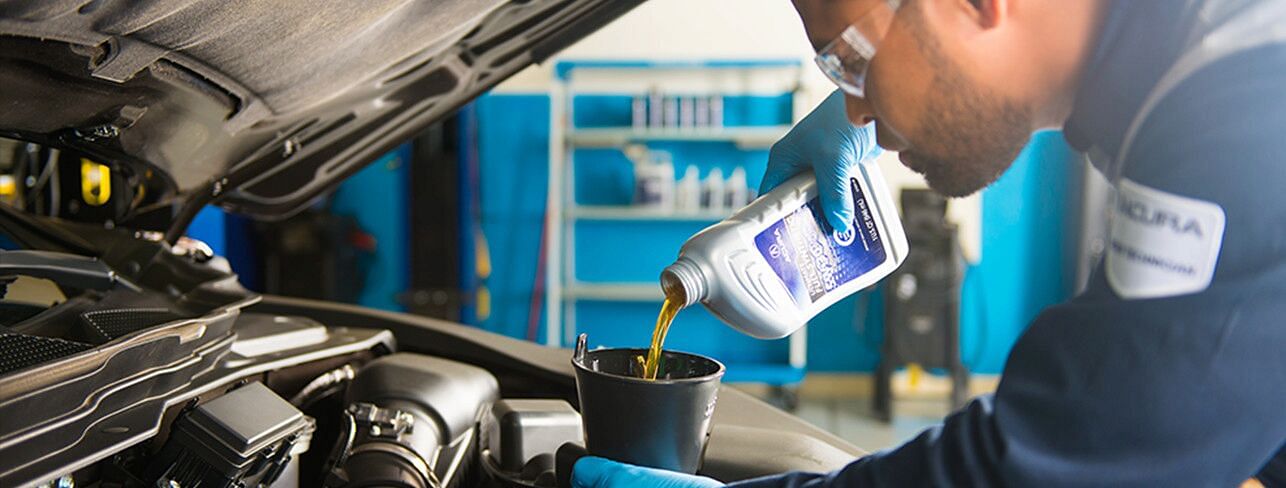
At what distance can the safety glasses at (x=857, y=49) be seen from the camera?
0.72 metres

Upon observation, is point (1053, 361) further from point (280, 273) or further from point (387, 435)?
point (280, 273)

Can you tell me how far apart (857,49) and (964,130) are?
0.10 m

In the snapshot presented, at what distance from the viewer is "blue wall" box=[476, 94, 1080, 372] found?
470 cm

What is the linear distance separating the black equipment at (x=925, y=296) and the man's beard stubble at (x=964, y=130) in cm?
354

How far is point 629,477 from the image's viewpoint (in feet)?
2.61

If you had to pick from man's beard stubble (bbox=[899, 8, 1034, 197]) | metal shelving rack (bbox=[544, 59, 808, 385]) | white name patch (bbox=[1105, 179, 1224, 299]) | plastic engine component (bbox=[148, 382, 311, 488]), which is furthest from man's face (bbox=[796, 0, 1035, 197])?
metal shelving rack (bbox=[544, 59, 808, 385])

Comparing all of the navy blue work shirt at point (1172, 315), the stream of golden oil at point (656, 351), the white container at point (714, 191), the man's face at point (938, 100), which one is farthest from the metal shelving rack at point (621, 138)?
the navy blue work shirt at point (1172, 315)

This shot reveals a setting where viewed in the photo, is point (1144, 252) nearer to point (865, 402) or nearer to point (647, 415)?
point (647, 415)

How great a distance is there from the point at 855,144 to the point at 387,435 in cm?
58

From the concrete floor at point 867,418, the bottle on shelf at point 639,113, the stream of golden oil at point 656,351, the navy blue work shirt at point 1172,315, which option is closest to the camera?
the navy blue work shirt at point 1172,315

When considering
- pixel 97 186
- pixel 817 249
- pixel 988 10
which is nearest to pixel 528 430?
pixel 817 249

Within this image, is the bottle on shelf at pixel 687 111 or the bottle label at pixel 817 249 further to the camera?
the bottle on shelf at pixel 687 111

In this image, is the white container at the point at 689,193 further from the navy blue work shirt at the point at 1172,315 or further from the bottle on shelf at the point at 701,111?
the navy blue work shirt at the point at 1172,315

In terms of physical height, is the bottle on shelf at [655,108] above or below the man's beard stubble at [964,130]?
below
